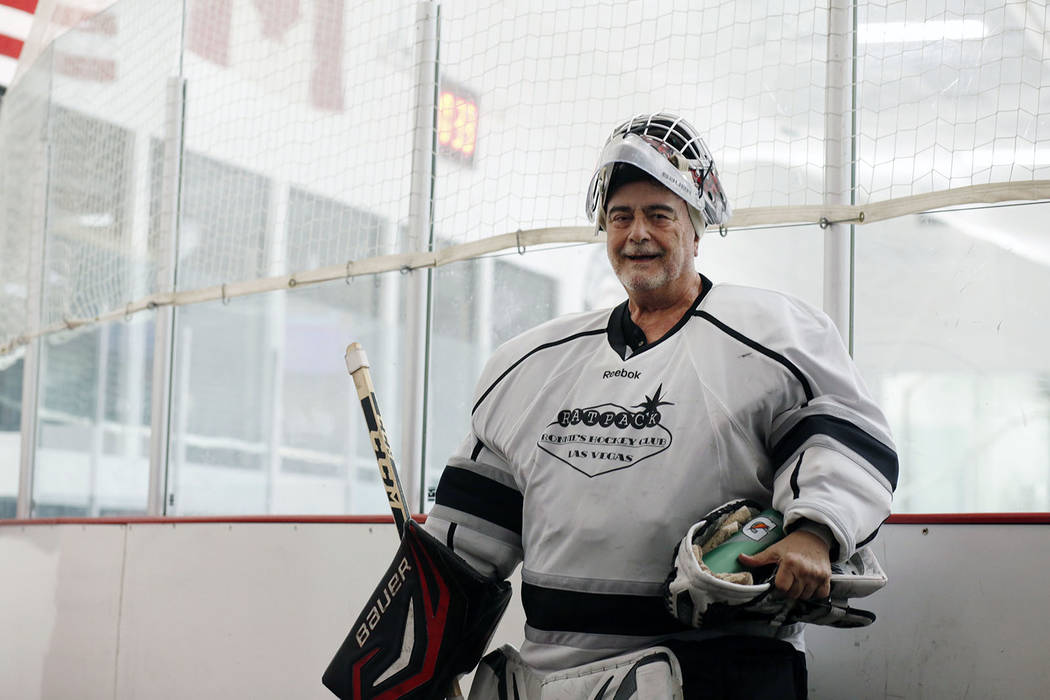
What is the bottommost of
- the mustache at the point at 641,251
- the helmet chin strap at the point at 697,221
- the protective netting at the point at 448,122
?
the mustache at the point at 641,251

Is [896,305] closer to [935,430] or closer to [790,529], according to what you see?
[935,430]

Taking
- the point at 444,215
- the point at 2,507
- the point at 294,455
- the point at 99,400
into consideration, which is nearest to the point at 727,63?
the point at 444,215

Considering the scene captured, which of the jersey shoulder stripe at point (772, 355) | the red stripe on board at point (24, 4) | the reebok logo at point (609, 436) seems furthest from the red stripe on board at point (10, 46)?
the jersey shoulder stripe at point (772, 355)

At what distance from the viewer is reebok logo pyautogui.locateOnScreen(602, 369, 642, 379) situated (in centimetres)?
184

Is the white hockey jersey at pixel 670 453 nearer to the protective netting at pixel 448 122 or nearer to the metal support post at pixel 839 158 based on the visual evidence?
the metal support post at pixel 839 158

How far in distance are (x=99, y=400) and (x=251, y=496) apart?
1.37m

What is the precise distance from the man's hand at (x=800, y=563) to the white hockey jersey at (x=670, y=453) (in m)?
0.03

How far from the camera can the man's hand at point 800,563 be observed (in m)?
1.52

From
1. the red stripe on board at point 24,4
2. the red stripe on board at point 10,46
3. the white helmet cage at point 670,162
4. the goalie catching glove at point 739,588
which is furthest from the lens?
the red stripe on board at point 10,46

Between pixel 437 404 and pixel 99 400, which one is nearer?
pixel 437 404

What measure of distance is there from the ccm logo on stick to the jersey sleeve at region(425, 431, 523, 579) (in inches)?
3.7

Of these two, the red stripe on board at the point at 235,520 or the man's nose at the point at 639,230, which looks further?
the red stripe on board at the point at 235,520

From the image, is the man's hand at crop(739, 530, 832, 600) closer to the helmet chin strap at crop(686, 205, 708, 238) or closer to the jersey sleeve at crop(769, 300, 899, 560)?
the jersey sleeve at crop(769, 300, 899, 560)

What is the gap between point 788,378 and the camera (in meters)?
1.72
